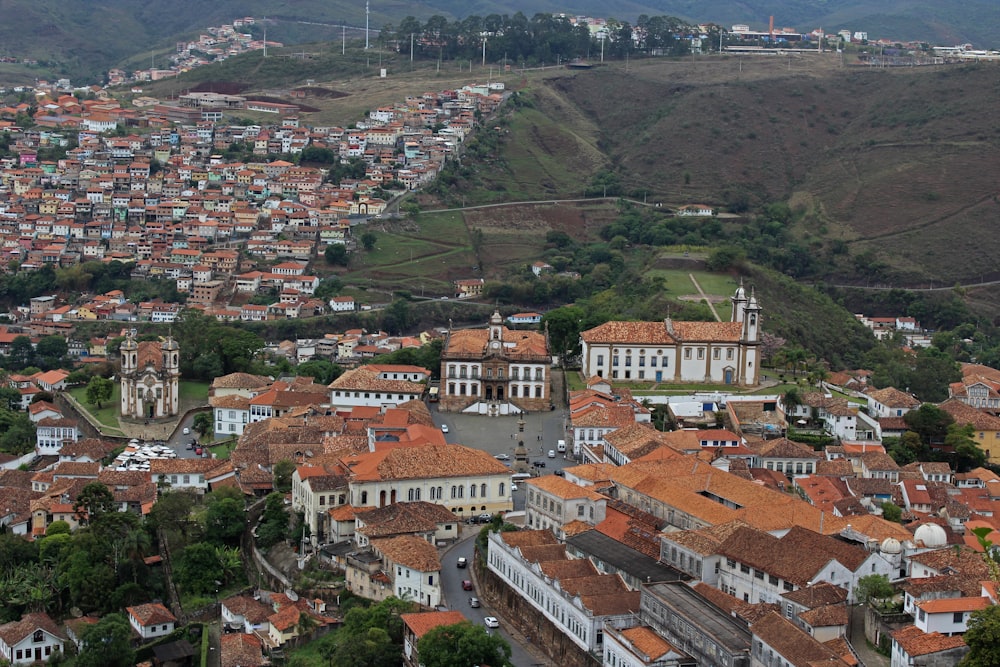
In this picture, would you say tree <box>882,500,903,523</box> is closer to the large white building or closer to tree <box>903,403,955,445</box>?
tree <box>903,403,955,445</box>

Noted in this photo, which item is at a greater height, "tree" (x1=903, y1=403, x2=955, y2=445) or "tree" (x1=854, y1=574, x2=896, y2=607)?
"tree" (x1=854, y1=574, x2=896, y2=607)

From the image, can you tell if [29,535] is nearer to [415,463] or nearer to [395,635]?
[415,463]

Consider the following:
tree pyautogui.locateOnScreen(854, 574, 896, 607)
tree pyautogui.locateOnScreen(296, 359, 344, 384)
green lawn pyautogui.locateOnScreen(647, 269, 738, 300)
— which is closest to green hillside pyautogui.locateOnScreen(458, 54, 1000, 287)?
green lawn pyautogui.locateOnScreen(647, 269, 738, 300)

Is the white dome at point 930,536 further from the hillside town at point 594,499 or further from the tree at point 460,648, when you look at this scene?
the tree at point 460,648

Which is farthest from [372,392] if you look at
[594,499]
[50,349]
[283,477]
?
[50,349]

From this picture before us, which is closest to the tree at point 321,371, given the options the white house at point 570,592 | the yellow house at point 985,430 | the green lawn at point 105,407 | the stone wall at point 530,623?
the green lawn at point 105,407
